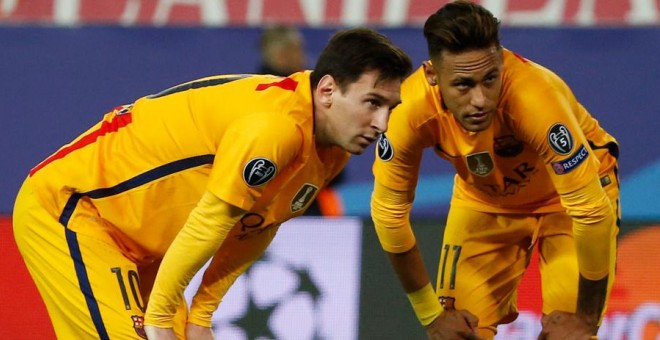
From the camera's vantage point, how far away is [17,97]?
820 centimetres

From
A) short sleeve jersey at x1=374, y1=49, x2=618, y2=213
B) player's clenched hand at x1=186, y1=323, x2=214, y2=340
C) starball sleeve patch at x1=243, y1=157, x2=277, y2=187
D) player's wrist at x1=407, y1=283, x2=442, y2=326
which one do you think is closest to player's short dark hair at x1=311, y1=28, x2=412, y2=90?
starball sleeve patch at x1=243, y1=157, x2=277, y2=187

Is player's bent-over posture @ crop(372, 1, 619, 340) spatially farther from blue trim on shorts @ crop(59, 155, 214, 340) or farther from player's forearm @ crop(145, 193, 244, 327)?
player's forearm @ crop(145, 193, 244, 327)

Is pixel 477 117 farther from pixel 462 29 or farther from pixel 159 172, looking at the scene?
pixel 159 172

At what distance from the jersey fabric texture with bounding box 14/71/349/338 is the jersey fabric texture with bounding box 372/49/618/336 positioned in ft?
1.64

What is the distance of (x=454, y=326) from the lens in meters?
5.20

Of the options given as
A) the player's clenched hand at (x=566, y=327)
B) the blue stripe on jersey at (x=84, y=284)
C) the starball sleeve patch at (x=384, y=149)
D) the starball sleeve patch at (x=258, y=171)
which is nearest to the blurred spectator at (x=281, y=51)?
the starball sleeve patch at (x=384, y=149)

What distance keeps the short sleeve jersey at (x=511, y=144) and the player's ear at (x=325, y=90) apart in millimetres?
Answer: 691

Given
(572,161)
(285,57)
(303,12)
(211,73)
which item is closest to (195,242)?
(572,161)

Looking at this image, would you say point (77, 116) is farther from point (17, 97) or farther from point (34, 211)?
point (34, 211)

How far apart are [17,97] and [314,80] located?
4.46 metres

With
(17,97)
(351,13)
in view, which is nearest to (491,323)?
(351,13)

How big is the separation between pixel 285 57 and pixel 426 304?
2.82 m

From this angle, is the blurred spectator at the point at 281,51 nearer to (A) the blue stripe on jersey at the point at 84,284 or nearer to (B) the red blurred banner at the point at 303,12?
(B) the red blurred banner at the point at 303,12

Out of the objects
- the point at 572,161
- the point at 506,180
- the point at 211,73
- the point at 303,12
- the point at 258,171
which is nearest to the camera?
the point at 258,171
